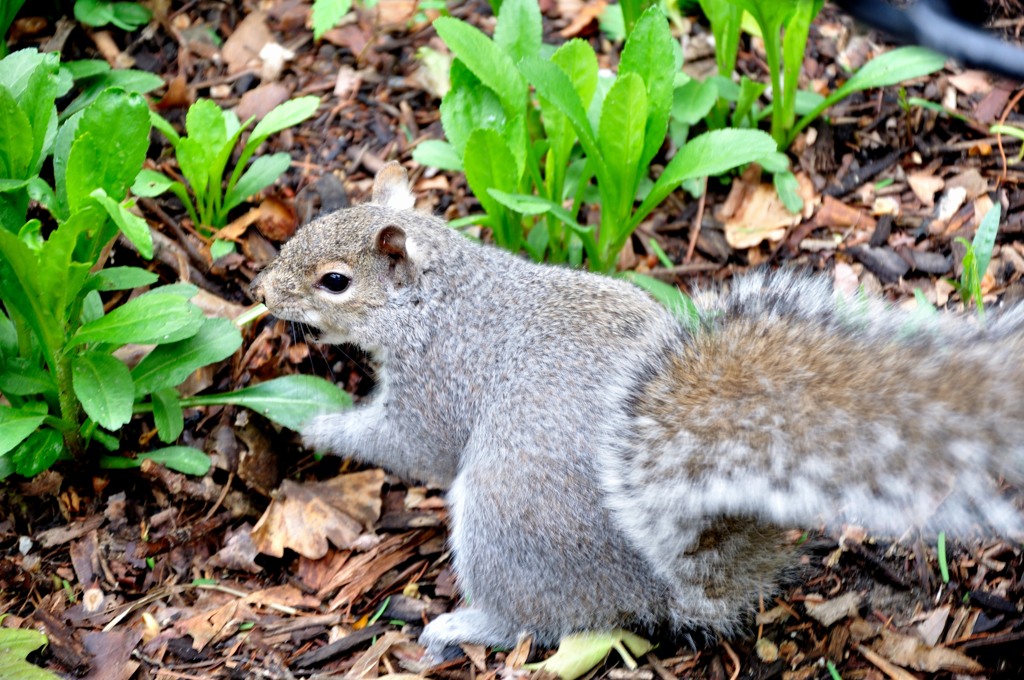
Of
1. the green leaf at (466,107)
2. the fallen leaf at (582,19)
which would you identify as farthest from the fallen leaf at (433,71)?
the green leaf at (466,107)

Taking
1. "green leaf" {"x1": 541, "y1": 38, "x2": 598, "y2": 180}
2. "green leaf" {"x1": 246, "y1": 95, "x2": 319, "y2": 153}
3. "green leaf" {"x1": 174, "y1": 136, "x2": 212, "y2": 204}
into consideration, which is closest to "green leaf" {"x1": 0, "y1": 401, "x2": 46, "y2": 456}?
"green leaf" {"x1": 174, "y1": 136, "x2": 212, "y2": 204}

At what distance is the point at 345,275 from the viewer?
3271 millimetres

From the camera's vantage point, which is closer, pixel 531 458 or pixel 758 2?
pixel 531 458

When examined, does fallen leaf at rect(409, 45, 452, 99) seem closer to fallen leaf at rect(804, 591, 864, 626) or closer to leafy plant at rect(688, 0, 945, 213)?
leafy plant at rect(688, 0, 945, 213)

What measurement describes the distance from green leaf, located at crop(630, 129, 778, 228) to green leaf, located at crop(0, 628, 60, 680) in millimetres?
2304

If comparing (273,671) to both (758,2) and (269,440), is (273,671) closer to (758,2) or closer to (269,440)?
(269,440)

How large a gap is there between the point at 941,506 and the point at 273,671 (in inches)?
74.8

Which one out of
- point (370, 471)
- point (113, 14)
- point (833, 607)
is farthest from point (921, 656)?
point (113, 14)

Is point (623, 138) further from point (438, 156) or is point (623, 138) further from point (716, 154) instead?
point (438, 156)

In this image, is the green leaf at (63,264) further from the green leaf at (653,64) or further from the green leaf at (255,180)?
the green leaf at (653,64)

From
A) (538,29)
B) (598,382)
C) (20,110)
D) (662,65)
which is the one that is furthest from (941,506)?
(20,110)

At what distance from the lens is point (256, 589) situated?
3314 mm

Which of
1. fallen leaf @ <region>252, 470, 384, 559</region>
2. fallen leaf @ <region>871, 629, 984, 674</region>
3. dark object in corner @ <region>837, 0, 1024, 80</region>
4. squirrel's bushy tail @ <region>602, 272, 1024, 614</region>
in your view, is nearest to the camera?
dark object in corner @ <region>837, 0, 1024, 80</region>

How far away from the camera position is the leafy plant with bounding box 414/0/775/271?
10.8 ft
